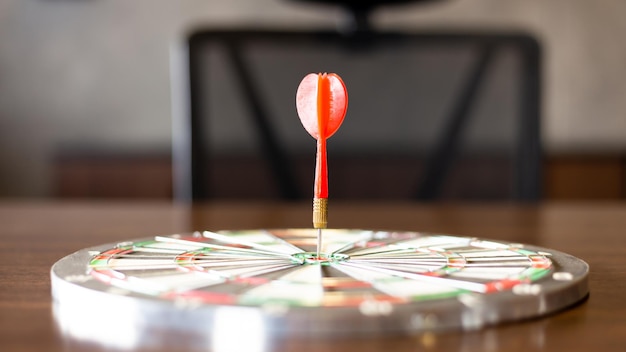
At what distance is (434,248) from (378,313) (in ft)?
0.46

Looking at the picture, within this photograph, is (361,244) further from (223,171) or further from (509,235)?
(223,171)

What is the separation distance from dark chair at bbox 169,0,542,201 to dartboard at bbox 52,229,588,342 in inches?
33.2

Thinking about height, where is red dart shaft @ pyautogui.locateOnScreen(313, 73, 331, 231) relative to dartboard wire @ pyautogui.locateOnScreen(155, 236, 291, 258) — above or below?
above

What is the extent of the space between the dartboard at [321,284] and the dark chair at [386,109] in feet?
2.76

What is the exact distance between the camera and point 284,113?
126 centimetres

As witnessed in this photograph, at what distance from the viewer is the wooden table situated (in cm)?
23

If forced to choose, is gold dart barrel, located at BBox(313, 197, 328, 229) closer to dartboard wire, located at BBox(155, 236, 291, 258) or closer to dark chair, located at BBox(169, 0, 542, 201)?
dartboard wire, located at BBox(155, 236, 291, 258)

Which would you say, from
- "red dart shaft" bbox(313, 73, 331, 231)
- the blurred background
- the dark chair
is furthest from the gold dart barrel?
the blurred background

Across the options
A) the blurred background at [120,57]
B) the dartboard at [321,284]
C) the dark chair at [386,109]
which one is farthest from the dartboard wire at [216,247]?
the blurred background at [120,57]

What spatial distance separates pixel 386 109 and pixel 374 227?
62cm

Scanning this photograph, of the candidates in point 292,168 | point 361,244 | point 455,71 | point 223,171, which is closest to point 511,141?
point 455,71

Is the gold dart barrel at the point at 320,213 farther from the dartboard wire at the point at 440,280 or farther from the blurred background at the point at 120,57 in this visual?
the blurred background at the point at 120,57

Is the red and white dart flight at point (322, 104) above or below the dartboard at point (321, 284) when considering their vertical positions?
above

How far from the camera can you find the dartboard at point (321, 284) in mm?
227
